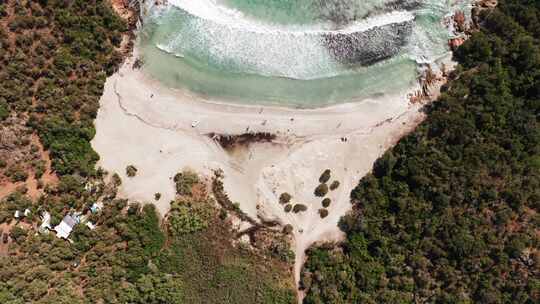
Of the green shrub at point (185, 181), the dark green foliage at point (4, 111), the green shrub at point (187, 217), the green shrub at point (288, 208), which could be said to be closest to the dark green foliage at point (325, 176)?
the green shrub at point (288, 208)

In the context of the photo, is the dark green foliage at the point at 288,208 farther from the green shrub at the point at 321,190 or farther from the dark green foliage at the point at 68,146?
the dark green foliage at the point at 68,146

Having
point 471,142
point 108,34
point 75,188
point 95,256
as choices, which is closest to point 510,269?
point 471,142

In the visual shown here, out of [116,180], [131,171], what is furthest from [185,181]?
[116,180]

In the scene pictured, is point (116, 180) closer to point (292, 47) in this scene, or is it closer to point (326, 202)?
point (326, 202)

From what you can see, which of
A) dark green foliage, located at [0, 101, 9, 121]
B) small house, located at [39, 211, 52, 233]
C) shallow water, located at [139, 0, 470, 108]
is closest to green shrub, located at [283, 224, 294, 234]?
shallow water, located at [139, 0, 470, 108]

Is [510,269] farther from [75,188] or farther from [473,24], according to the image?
[75,188]

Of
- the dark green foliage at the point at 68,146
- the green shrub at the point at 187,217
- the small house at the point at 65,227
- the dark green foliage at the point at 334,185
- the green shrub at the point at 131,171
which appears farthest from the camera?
the dark green foliage at the point at 334,185

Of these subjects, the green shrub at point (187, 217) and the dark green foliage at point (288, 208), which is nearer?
the green shrub at point (187, 217)
